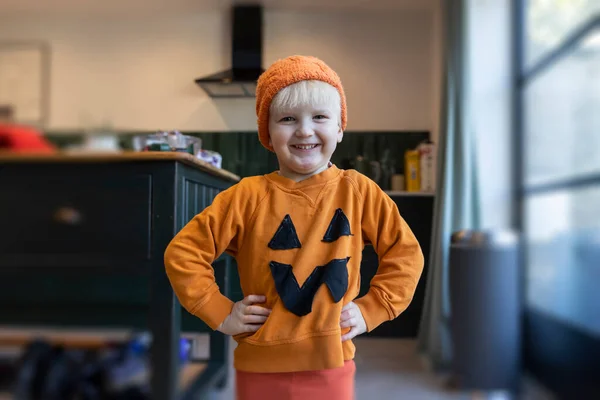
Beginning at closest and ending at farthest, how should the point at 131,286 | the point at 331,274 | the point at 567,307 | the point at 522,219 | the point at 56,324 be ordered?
1. the point at 331,274
2. the point at 56,324
3. the point at 131,286
4. the point at 522,219
5. the point at 567,307

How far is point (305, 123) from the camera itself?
51 centimetres

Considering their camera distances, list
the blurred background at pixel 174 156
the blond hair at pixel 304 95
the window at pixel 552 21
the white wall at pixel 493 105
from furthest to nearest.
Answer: the window at pixel 552 21
the white wall at pixel 493 105
the blurred background at pixel 174 156
the blond hair at pixel 304 95

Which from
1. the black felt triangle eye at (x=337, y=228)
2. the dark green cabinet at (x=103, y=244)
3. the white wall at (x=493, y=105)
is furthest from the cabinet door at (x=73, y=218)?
the white wall at (x=493, y=105)

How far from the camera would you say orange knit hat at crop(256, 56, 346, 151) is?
52 centimetres

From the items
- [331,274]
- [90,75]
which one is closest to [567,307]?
[331,274]

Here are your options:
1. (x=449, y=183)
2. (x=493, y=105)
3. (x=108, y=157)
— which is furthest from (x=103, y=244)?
(x=493, y=105)

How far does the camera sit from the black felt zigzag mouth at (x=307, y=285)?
0.52 metres

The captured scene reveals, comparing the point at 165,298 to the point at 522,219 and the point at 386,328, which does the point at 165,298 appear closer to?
the point at 386,328

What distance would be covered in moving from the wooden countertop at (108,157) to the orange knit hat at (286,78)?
0.12 metres

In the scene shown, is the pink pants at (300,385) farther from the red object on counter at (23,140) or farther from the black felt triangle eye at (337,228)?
the red object on counter at (23,140)

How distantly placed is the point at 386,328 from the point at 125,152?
1.30 ft

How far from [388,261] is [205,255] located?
21 centimetres

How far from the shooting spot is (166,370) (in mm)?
756

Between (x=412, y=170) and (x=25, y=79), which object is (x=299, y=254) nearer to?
(x=412, y=170)
